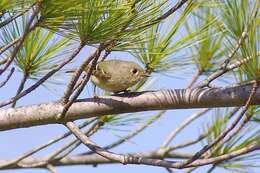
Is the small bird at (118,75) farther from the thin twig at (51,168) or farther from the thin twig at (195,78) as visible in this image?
the thin twig at (51,168)

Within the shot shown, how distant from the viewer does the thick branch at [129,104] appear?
1.46 metres

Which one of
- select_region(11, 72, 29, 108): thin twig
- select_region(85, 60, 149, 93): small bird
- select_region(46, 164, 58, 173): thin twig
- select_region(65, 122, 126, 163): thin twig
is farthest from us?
select_region(46, 164, 58, 173): thin twig

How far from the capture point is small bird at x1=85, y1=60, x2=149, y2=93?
171 centimetres

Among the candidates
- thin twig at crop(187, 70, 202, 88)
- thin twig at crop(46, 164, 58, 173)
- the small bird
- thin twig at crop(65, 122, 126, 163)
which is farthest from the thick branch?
thin twig at crop(46, 164, 58, 173)

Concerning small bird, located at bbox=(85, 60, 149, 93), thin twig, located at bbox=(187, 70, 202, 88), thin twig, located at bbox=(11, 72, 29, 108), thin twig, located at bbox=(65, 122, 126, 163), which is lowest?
thin twig, located at bbox=(65, 122, 126, 163)

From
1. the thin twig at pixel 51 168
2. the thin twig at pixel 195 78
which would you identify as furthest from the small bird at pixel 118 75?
the thin twig at pixel 51 168

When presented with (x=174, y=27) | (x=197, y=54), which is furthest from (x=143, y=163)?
(x=197, y=54)

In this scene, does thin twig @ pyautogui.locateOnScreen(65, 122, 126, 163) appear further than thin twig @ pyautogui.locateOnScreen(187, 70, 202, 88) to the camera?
No

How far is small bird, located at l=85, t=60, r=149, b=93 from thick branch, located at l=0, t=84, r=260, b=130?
17 centimetres

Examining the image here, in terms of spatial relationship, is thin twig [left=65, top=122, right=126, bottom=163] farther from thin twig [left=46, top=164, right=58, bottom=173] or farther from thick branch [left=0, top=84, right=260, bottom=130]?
thin twig [left=46, top=164, right=58, bottom=173]

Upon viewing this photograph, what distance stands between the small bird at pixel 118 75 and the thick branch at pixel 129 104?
0.17 m

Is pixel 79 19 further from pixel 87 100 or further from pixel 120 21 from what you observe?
pixel 87 100

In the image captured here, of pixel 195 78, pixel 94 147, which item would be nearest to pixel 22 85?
pixel 94 147

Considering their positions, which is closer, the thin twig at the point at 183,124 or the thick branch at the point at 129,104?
the thick branch at the point at 129,104
